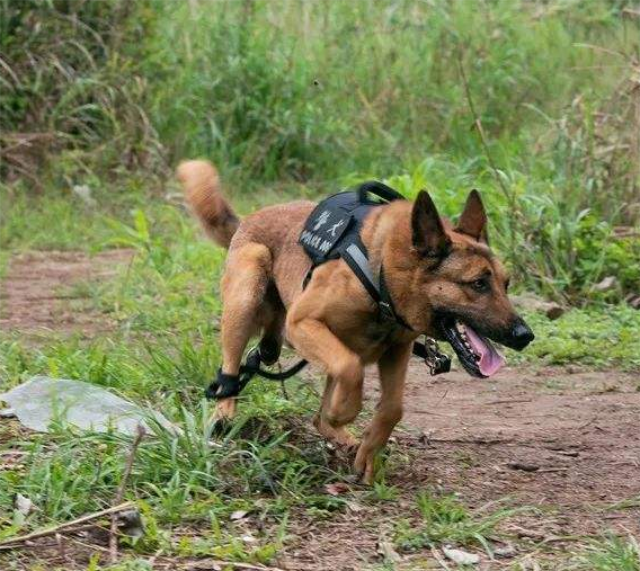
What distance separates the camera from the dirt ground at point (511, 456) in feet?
15.8

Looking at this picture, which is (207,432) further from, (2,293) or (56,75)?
(56,75)

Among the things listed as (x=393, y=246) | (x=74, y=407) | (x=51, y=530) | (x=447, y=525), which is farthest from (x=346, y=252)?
(x=51, y=530)

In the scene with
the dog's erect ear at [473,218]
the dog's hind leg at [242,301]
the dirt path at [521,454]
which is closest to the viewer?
the dirt path at [521,454]

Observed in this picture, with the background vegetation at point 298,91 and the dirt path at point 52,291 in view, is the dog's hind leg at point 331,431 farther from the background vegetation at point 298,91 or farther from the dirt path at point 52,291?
the background vegetation at point 298,91

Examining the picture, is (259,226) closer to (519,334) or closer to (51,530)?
(519,334)

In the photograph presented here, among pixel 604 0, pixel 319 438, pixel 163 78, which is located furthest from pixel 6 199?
pixel 604 0

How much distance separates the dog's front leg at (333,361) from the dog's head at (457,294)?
0.28 meters

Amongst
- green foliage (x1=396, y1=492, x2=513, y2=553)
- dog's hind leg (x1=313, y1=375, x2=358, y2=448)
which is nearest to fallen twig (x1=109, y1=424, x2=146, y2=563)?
green foliage (x1=396, y1=492, x2=513, y2=553)

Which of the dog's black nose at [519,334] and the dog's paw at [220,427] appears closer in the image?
the dog's black nose at [519,334]

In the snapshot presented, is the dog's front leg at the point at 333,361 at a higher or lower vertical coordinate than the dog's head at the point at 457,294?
lower

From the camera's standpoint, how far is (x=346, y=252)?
5.33 meters

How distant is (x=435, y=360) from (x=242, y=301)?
2.93 ft

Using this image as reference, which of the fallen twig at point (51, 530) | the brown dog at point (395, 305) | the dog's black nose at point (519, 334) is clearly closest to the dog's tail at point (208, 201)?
the brown dog at point (395, 305)

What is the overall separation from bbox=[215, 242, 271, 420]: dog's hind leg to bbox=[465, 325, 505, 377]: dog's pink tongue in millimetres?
1117
